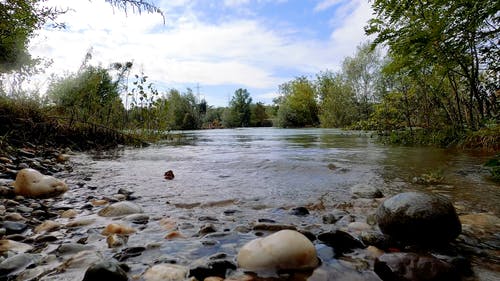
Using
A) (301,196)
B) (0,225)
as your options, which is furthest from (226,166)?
(0,225)

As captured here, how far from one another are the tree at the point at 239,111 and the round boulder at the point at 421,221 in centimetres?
6212

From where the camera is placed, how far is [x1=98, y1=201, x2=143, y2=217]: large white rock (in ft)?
7.88

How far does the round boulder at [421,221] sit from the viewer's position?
1.74 m

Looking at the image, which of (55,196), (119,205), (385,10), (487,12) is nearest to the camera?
(119,205)

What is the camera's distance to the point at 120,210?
244 centimetres

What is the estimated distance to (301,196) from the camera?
3.09m

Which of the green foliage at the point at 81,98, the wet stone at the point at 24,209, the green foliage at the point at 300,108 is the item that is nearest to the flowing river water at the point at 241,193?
the wet stone at the point at 24,209

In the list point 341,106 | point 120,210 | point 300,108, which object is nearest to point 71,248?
point 120,210

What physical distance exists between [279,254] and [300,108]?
48.7 meters

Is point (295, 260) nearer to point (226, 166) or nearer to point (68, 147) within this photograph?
point (226, 166)

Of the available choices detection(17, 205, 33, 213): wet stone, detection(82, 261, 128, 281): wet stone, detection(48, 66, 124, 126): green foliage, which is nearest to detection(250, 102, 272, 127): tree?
detection(48, 66, 124, 126): green foliage

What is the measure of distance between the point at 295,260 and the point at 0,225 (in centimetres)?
195

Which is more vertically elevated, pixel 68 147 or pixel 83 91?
pixel 83 91

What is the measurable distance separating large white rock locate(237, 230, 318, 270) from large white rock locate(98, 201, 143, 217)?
130 cm
